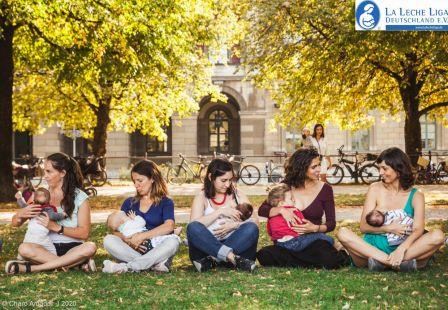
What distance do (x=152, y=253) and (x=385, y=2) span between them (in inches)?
245

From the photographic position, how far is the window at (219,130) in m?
37.9

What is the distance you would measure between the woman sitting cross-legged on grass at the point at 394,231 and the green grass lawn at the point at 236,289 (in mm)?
156

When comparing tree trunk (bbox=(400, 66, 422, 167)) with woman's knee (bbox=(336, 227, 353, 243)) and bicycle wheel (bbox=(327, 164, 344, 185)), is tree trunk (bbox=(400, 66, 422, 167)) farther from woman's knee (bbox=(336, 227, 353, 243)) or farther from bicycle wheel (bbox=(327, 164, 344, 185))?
woman's knee (bbox=(336, 227, 353, 243))

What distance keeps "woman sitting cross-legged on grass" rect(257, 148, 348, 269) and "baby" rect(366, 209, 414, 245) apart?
47 centimetres

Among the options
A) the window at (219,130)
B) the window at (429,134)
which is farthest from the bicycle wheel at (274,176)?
the window at (429,134)

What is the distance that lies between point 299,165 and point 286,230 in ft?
2.36

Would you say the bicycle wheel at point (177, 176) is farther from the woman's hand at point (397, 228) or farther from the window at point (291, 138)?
the woman's hand at point (397, 228)

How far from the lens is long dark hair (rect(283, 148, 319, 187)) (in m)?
7.14

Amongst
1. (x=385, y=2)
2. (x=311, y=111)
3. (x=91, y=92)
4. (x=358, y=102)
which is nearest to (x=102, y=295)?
(x=385, y=2)

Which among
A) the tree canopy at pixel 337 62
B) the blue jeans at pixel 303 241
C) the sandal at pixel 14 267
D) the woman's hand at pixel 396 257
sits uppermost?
the tree canopy at pixel 337 62

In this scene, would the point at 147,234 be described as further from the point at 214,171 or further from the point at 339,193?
the point at 339,193

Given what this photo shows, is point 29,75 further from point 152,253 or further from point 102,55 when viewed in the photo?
point 152,253

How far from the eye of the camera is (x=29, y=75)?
25.0m

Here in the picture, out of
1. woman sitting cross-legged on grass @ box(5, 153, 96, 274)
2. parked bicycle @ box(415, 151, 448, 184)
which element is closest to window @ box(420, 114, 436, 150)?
parked bicycle @ box(415, 151, 448, 184)
